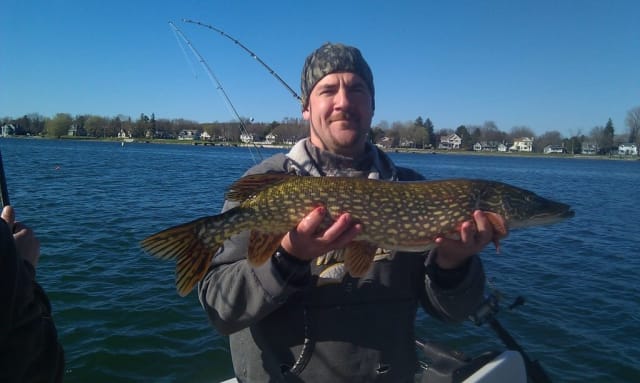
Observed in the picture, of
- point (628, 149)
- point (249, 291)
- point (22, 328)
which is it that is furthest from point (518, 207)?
point (628, 149)

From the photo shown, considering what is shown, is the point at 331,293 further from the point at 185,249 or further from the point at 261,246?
the point at 185,249

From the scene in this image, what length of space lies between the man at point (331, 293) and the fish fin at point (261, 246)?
2.2 inches

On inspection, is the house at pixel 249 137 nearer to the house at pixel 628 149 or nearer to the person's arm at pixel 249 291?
the person's arm at pixel 249 291

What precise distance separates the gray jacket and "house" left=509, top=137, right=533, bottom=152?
11598 cm

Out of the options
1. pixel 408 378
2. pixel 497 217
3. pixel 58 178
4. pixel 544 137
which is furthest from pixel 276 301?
pixel 544 137

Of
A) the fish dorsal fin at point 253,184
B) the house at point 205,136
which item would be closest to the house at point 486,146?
the house at point 205,136

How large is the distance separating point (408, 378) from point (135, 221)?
36.0ft

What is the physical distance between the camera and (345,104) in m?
2.60

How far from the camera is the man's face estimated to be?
103 inches

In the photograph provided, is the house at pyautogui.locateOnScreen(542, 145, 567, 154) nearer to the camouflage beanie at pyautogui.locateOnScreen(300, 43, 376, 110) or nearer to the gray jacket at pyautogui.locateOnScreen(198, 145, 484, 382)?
the camouflage beanie at pyautogui.locateOnScreen(300, 43, 376, 110)

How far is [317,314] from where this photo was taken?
218cm

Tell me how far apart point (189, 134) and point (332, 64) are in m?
117

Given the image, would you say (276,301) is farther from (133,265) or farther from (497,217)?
(133,265)

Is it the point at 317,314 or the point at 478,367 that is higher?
the point at 317,314
